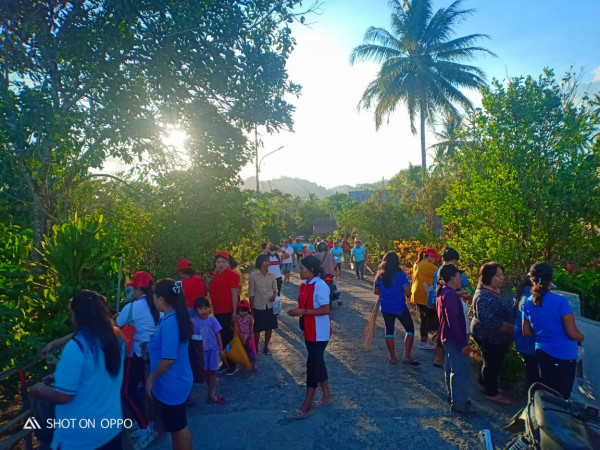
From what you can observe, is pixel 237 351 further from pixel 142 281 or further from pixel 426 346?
pixel 426 346

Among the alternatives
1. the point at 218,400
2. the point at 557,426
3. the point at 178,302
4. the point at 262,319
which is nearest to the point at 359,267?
the point at 262,319

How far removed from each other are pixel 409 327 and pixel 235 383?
2.65 meters

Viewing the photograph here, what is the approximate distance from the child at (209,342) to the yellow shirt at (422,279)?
10.7ft

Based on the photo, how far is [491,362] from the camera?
4824 millimetres

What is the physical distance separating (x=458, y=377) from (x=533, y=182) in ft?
12.1

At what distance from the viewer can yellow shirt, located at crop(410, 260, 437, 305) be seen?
259 inches

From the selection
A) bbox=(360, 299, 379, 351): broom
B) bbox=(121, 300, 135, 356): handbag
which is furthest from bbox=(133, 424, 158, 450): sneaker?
bbox=(360, 299, 379, 351): broom

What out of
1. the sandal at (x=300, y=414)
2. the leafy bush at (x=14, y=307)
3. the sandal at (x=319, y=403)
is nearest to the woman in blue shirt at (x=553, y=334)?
the sandal at (x=319, y=403)

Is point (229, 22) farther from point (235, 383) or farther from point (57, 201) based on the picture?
point (235, 383)

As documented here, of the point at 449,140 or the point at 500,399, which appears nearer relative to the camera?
the point at 500,399

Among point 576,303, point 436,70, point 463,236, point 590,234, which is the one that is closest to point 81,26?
point 463,236

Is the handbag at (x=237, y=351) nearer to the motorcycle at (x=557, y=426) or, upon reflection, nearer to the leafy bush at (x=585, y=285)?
the motorcycle at (x=557, y=426)

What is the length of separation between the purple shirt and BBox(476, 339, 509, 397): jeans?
1.30 feet

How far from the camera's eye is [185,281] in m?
5.95
